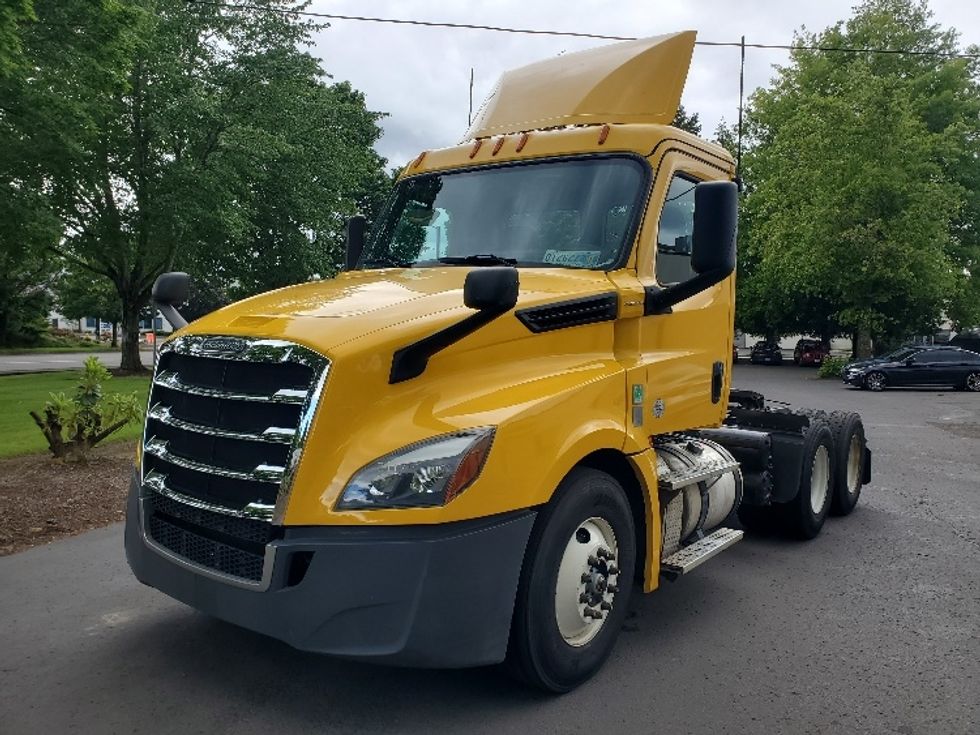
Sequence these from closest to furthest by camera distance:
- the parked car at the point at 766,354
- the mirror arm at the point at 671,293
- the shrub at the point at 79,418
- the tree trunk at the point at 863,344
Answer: the mirror arm at the point at 671,293
the shrub at the point at 79,418
the tree trunk at the point at 863,344
the parked car at the point at 766,354

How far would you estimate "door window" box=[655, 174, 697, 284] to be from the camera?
463cm

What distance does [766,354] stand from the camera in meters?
48.6

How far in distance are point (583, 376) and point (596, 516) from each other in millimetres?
669

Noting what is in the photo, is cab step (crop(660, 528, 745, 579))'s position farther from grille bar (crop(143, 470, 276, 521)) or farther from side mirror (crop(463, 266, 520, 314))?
grille bar (crop(143, 470, 276, 521))

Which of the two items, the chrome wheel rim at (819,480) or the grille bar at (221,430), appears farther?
the chrome wheel rim at (819,480)

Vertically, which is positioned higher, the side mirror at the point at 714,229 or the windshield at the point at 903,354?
the side mirror at the point at 714,229

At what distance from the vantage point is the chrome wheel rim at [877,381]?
27297mm

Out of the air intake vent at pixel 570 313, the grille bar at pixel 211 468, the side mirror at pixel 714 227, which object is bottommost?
the grille bar at pixel 211 468

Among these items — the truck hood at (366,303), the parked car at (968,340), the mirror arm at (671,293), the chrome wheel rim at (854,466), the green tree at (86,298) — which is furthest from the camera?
the green tree at (86,298)

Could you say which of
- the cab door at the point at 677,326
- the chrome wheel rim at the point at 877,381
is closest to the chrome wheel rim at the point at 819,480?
the cab door at the point at 677,326

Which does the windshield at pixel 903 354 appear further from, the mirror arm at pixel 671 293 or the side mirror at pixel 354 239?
the mirror arm at pixel 671 293

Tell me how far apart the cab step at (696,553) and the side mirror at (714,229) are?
1.56 m

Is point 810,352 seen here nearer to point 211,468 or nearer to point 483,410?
point 483,410

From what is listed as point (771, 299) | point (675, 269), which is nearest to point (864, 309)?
point (771, 299)
